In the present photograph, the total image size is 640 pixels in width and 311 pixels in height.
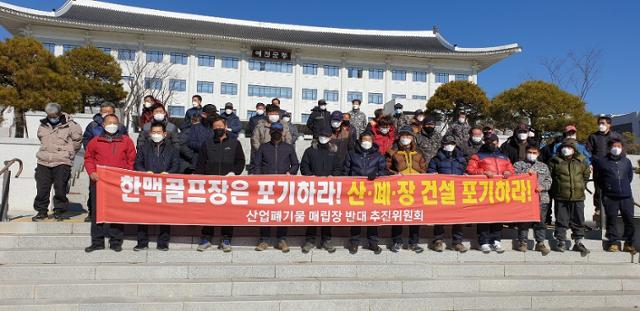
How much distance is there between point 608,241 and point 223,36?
36.8 m

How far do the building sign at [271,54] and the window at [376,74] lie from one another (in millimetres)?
8560

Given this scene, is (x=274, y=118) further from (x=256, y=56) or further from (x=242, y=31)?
(x=242, y=31)

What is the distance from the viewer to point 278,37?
42906mm

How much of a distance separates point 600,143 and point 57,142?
332 inches

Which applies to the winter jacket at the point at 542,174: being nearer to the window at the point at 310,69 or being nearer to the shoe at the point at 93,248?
the shoe at the point at 93,248

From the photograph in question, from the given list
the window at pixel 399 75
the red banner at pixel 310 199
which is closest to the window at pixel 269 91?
the window at pixel 399 75

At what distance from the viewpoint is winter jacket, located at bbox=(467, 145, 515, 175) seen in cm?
650

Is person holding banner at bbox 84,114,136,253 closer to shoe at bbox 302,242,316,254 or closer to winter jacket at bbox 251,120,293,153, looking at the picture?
winter jacket at bbox 251,120,293,153

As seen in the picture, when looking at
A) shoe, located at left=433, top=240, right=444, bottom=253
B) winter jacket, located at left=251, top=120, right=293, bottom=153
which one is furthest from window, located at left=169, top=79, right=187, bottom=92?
shoe, located at left=433, top=240, right=444, bottom=253

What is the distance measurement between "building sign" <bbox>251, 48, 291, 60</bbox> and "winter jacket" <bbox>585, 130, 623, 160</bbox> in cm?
3658

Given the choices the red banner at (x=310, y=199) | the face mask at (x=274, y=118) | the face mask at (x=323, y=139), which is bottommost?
the red banner at (x=310, y=199)

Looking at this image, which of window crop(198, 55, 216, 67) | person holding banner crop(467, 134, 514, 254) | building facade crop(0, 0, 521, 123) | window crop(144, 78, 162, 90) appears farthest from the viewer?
window crop(198, 55, 216, 67)

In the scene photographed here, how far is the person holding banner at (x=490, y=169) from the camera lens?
6344 millimetres

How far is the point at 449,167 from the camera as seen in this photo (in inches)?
253
